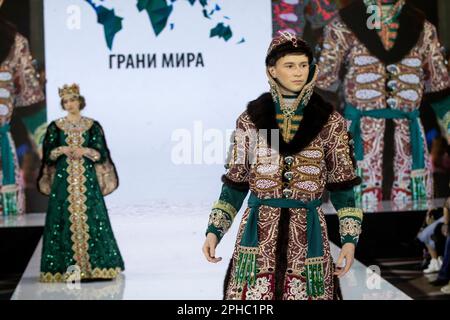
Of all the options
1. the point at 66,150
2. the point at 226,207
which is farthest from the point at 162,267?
the point at 226,207

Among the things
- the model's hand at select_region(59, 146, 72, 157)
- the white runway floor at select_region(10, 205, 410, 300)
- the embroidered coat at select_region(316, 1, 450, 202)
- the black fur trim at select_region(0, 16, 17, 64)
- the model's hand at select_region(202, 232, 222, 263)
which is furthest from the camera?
the black fur trim at select_region(0, 16, 17, 64)

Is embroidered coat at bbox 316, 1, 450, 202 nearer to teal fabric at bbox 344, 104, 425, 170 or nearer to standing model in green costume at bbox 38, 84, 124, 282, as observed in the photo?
teal fabric at bbox 344, 104, 425, 170

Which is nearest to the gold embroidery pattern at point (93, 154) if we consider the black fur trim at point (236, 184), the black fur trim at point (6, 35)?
the black fur trim at point (6, 35)

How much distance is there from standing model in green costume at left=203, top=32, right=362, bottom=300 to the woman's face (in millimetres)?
2942

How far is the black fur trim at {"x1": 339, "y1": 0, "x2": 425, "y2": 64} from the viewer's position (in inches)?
286

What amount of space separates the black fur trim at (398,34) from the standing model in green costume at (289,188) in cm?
440

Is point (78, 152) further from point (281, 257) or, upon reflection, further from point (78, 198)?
point (281, 257)

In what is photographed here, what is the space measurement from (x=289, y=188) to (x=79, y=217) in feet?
10.3

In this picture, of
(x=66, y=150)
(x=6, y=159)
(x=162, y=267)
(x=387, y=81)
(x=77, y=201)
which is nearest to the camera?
(x=66, y=150)

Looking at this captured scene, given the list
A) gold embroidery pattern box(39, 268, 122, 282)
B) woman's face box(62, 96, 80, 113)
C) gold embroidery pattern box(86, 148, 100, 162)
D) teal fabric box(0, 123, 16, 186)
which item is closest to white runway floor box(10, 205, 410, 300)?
gold embroidery pattern box(39, 268, 122, 282)

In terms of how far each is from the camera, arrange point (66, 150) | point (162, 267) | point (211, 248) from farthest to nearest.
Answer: point (162, 267)
point (66, 150)
point (211, 248)

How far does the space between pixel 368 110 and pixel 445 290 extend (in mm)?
2098

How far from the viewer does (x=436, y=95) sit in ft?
24.4

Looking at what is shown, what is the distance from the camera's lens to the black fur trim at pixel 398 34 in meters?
7.27
